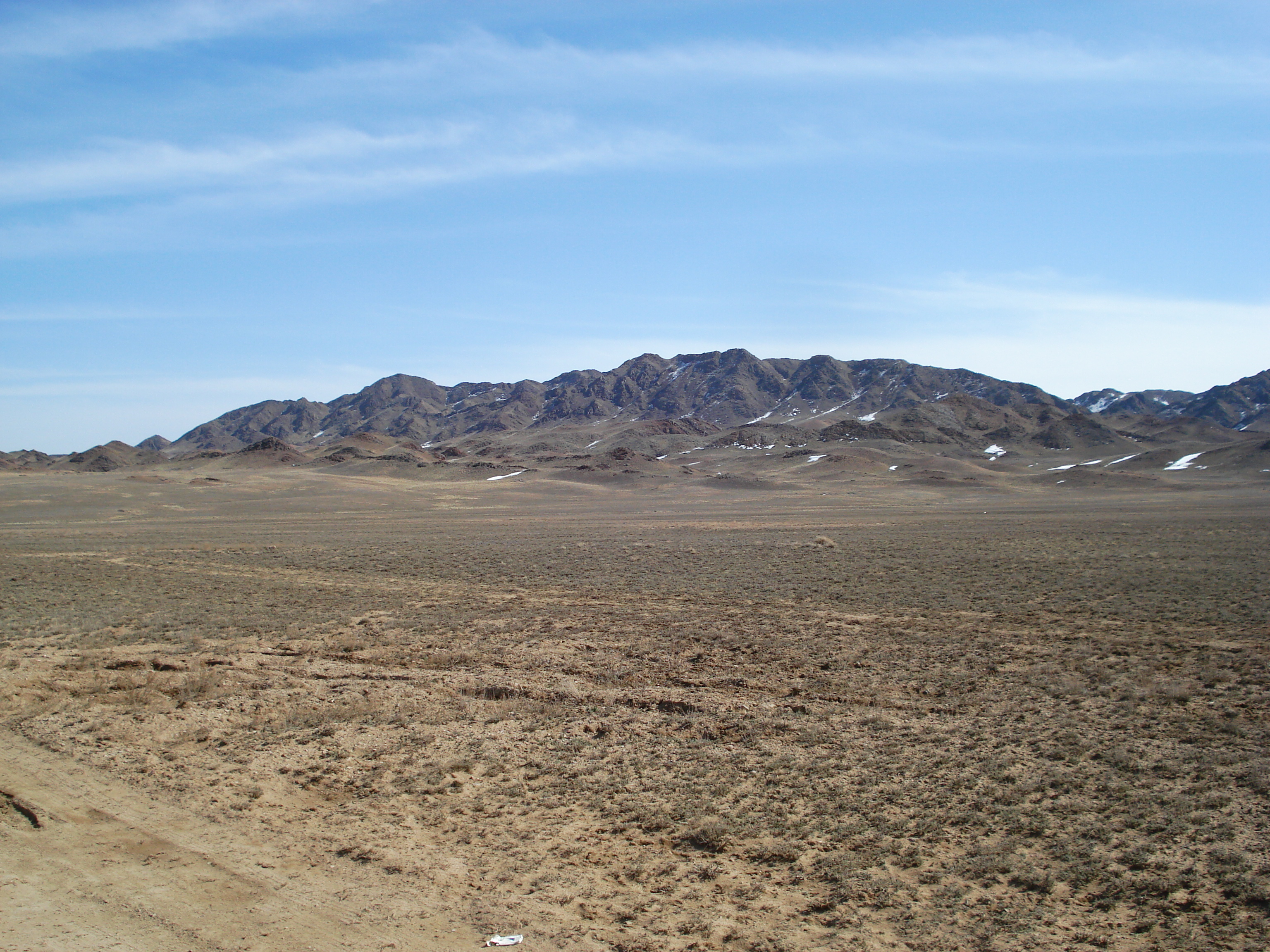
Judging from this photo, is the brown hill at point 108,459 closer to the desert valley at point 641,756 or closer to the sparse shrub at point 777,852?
the desert valley at point 641,756

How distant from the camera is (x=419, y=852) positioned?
6969 millimetres

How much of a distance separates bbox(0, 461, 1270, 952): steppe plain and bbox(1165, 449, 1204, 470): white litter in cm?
9559

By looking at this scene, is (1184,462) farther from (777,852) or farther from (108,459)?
(108,459)

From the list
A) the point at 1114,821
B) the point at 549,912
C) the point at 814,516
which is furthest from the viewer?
the point at 814,516

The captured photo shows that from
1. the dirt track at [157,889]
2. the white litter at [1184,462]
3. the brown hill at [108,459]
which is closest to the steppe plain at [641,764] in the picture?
the dirt track at [157,889]

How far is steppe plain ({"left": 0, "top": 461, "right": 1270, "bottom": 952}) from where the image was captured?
595cm

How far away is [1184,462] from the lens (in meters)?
106

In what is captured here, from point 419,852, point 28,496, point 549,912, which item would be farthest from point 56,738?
point 28,496

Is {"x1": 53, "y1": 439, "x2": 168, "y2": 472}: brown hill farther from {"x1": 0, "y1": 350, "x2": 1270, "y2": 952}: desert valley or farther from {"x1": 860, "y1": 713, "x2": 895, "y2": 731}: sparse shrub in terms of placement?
{"x1": 860, "y1": 713, "x2": 895, "y2": 731}: sparse shrub

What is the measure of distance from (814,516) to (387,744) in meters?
44.1

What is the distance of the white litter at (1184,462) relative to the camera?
337ft

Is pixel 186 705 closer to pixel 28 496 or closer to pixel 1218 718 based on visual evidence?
pixel 1218 718

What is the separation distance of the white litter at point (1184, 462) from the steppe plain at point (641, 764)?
95593 millimetres

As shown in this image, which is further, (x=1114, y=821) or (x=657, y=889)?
(x=1114, y=821)
